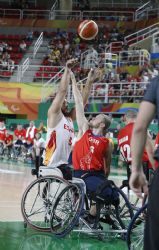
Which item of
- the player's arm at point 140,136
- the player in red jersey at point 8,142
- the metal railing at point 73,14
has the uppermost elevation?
the metal railing at point 73,14

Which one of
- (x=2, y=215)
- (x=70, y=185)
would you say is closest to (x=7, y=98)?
(x=2, y=215)

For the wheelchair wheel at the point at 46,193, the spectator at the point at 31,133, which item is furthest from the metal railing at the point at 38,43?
the wheelchair wheel at the point at 46,193

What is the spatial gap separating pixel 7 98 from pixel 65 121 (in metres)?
21.0

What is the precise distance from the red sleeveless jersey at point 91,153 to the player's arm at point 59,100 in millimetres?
477

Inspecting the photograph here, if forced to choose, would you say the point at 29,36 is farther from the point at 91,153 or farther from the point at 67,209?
the point at 67,209

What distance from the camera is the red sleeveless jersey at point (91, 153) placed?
7.15m

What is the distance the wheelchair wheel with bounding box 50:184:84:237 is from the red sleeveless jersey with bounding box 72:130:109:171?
17.3 inches

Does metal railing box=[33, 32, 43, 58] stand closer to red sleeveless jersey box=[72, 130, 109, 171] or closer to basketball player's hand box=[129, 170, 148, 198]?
red sleeveless jersey box=[72, 130, 109, 171]

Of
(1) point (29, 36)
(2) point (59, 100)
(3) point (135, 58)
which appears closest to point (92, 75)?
(2) point (59, 100)

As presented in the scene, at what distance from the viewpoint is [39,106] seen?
27.1 metres

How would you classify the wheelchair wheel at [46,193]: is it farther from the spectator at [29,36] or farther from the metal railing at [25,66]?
the spectator at [29,36]

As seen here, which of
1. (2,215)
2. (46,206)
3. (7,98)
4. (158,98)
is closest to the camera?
(158,98)

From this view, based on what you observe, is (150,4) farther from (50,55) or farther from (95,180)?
(95,180)

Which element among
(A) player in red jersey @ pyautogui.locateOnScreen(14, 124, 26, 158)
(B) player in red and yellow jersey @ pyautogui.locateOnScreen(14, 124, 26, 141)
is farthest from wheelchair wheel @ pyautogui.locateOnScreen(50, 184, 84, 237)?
(B) player in red and yellow jersey @ pyautogui.locateOnScreen(14, 124, 26, 141)
